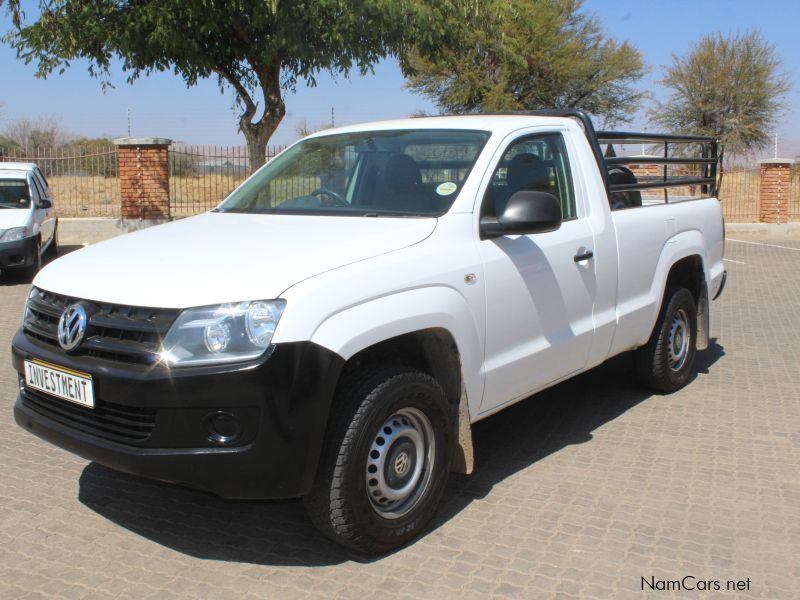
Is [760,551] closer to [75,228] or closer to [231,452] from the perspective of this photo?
[231,452]

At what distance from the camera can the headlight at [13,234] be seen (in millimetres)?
11821

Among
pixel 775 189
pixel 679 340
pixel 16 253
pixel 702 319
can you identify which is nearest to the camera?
pixel 679 340

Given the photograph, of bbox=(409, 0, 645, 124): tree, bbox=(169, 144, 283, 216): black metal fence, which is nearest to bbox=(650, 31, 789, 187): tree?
bbox=(409, 0, 645, 124): tree

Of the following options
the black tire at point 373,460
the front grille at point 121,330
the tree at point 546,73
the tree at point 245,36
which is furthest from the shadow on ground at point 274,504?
the tree at point 546,73

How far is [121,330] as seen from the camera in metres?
3.32

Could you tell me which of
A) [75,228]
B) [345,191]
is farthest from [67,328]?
[75,228]

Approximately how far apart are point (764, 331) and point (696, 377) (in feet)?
7.97

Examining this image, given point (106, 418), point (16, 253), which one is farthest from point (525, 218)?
point (16, 253)

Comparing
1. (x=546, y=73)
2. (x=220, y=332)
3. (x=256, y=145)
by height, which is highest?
(x=546, y=73)

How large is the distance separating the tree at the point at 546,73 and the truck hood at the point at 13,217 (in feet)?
71.1

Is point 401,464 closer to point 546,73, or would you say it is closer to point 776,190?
point 776,190

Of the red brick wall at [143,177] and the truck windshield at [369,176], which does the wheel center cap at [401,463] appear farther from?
the red brick wall at [143,177]

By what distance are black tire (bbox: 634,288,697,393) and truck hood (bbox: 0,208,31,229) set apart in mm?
9368

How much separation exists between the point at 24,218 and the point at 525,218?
10.1 m
